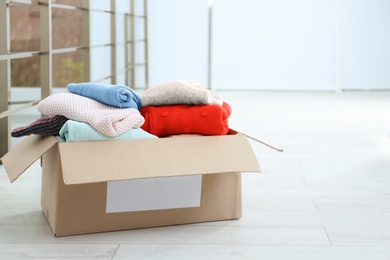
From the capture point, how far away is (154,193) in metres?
1.64

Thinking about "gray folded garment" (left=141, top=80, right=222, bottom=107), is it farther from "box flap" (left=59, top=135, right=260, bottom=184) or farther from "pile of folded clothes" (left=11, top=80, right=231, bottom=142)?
"box flap" (left=59, top=135, right=260, bottom=184)

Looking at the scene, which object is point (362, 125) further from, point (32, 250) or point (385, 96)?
point (32, 250)

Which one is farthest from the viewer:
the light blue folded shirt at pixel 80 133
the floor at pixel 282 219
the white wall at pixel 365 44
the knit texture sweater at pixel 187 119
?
the white wall at pixel 365 44

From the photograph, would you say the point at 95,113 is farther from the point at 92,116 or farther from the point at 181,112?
the point at 181,112

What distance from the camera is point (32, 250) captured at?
1.49 meters

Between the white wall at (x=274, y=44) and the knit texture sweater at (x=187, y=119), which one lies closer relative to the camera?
the knit texture sweater at (x=187, y=119)

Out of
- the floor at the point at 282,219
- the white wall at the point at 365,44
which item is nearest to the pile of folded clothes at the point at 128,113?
the floor at the point at 282,219

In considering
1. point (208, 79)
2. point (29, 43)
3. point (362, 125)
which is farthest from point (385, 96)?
point (29, 43)

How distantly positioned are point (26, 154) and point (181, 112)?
1.23ft

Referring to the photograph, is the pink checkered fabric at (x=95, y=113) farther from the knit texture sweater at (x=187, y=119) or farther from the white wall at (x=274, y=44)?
the white wall at (x=274, y=44)

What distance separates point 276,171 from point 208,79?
3298 millimetres

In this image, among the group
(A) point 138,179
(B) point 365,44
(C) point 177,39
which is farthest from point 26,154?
(B) point 365,44

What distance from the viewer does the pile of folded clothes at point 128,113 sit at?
63.4 inches

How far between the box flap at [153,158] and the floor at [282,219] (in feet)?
0.49
